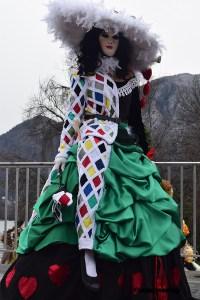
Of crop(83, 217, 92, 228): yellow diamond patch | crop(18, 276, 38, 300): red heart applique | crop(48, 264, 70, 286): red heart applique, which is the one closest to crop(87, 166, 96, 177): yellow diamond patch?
crop(83, 217, 92, 228): yellow diamond patch

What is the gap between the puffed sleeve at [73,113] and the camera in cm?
312

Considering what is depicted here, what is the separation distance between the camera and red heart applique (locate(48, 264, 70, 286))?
9.32 ft

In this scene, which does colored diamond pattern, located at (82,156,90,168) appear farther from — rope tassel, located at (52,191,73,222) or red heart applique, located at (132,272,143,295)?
red heart applique, located at (132,272,143,295)

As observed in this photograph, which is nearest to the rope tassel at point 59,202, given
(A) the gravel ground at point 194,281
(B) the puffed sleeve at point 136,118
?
(B) the puffed sleeve at point 136,118

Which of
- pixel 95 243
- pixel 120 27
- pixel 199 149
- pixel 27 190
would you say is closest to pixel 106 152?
pixel 95 243

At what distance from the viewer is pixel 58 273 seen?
9.34 ft

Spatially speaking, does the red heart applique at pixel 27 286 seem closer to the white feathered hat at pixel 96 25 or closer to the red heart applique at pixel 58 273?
the red heart applique at pixel 58 273

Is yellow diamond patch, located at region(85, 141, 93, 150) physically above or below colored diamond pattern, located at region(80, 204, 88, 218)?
above

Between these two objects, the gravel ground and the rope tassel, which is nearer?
the rope tassel

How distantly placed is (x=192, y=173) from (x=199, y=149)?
16618 mm

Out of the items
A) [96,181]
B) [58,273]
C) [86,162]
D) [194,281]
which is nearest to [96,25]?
[86,162]

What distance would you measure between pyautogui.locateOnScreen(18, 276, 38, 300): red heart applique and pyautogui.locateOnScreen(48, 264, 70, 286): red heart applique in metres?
0.09

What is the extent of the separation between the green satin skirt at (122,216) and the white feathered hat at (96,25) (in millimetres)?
598

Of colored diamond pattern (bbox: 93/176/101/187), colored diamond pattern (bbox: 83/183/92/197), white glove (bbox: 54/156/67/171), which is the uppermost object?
white glove (bbox: 54/156/67/171)
